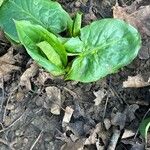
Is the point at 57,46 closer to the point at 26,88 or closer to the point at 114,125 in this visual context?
the point at 26,88

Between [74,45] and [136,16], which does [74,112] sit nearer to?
[74,45]

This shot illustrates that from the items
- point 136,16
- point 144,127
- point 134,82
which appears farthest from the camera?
point 136,16

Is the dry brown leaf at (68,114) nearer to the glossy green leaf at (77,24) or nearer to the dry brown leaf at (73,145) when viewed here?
the dry brown leaf at (73,145)

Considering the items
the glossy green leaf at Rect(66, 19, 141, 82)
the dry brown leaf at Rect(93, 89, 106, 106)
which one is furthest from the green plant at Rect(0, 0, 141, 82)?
the dry brown leaf at Rect(93, 89, 106, 106)

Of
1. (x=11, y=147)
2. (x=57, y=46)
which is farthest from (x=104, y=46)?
(x=11, y=147)

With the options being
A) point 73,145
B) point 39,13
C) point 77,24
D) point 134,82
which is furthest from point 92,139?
point 39,13

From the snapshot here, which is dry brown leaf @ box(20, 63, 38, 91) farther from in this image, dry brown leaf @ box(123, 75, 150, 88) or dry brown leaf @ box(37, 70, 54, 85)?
dry brown leaf @ box(123, 75, 150, 88)
